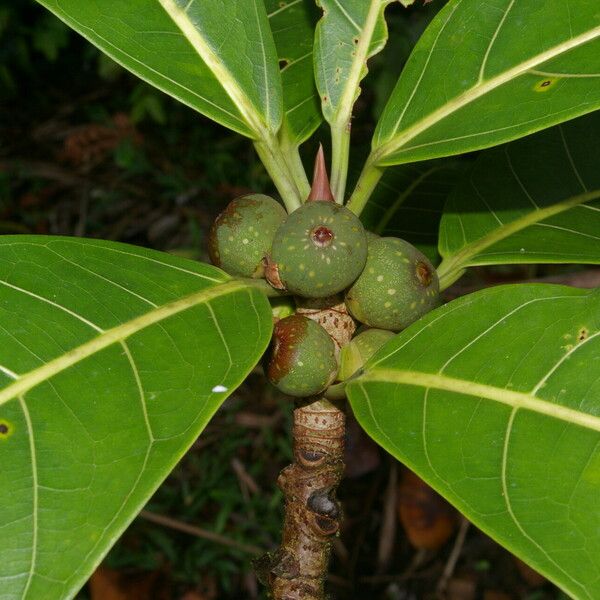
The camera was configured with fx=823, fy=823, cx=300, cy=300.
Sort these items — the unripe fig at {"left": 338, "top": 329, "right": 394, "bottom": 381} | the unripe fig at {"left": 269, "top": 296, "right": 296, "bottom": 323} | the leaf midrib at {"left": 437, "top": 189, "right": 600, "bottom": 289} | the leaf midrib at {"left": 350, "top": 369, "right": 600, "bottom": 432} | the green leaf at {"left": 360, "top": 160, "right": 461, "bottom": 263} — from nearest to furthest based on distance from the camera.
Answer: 1. the leaf midrib at {"left": 350, "top": 369, "right": 600, "bottom": 432}
2. the unripe fig at {"left": 338, "top": 329, "right": 394, "bottom": 381}
3. the unripe fig at {"left": 269, "top": 296, "right": 296, "bottom": 323}
4. the leaf midrib at {"left": 437, "top": 189, "right": 600, "bottom": 289}
5. the green leaf at {"left": 360, "top": 160, "right": 461, "bottom": 263}

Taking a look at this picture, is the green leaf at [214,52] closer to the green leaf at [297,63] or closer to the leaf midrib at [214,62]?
the leaf midrib at [214,62]

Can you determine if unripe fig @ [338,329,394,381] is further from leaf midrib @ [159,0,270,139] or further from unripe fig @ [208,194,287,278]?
leaf midrib @ [159,0,270,139]

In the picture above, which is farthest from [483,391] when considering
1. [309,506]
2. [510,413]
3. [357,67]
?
[357,67]

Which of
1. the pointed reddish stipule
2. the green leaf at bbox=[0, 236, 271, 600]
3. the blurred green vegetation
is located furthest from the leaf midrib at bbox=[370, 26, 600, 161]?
the blurred green vegetation

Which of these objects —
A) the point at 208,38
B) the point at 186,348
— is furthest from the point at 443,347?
the point at 208,38

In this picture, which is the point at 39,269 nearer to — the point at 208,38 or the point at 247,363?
the point at 247,363
